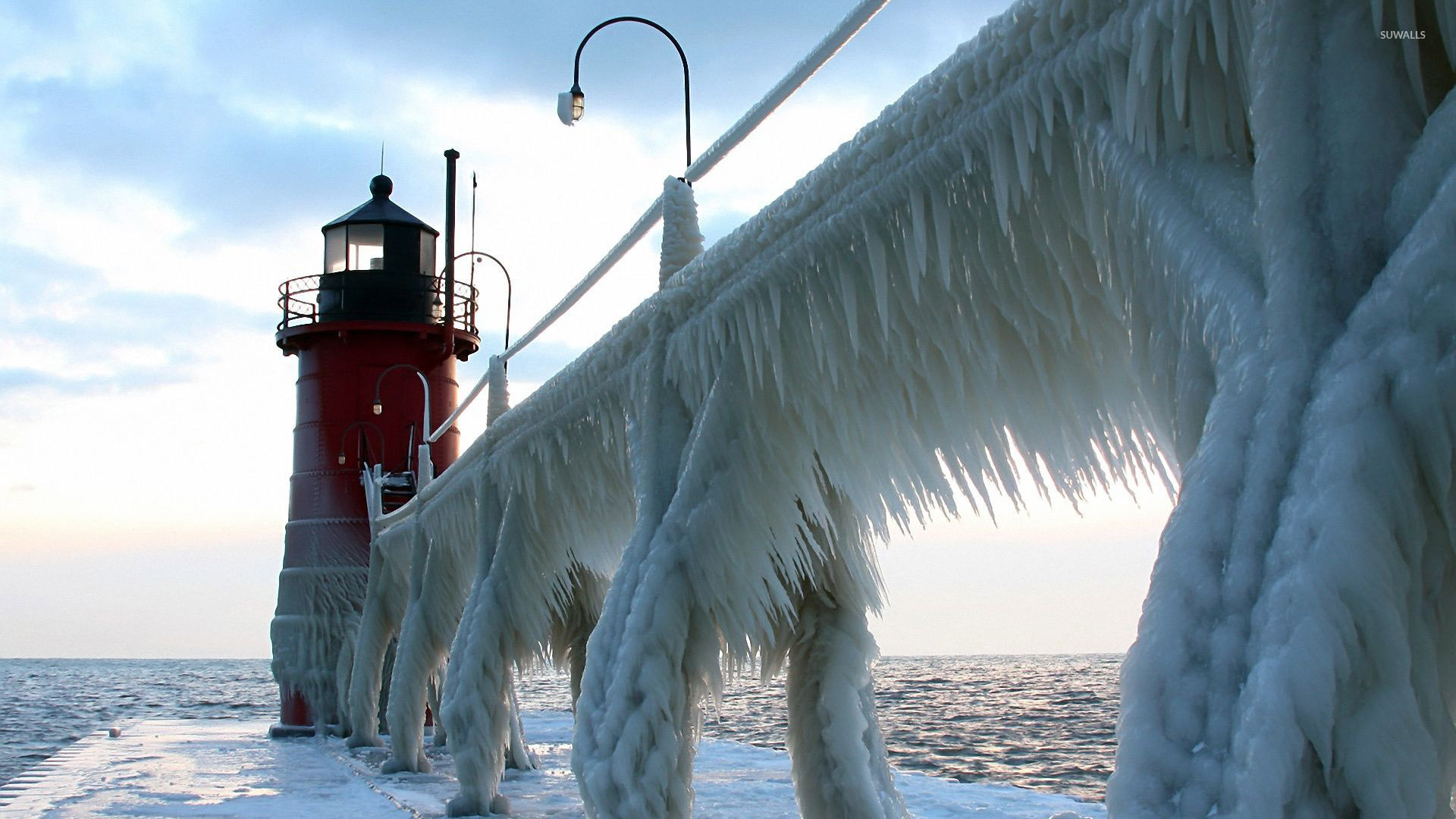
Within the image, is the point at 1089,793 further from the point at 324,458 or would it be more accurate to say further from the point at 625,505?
the point at 324,458

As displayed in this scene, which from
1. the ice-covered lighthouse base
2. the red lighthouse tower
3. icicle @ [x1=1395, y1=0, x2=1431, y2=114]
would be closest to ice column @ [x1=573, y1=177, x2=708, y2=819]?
the ice-covered lighthouse base

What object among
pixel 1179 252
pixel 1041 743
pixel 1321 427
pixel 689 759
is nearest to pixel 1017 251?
pixel 1179 252

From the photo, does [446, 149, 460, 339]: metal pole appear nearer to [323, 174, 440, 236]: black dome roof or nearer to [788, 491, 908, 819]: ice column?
[323, 174, 440, 236]: black dome roof

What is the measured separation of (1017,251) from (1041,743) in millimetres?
25197

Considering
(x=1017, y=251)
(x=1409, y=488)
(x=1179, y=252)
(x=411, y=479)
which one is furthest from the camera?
(x=411, y=479)

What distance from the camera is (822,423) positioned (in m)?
4.38

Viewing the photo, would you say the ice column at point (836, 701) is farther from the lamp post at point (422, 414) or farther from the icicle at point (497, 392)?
the lamp post at point (422, 414)

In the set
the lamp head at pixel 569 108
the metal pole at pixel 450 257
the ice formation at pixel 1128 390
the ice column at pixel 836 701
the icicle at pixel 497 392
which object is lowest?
the ice column at pixel 836 701

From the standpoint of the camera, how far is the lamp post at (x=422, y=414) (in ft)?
45.2

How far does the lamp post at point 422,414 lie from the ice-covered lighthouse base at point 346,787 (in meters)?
3.56

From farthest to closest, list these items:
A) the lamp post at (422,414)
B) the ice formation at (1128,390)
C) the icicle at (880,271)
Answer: the lamp post at (422,414), the icicle at (880,271), the ice formation at (1128,390)

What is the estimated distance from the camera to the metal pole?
19.2m

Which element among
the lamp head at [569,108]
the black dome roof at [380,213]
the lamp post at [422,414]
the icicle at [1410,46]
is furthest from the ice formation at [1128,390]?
the black dome roof at [380,213]

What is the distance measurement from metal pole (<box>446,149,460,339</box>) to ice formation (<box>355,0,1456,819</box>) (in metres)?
14.1
